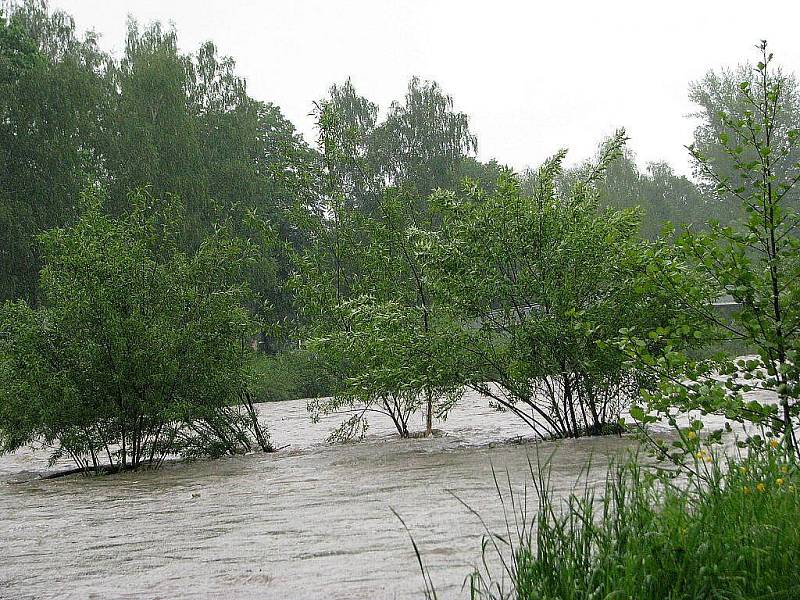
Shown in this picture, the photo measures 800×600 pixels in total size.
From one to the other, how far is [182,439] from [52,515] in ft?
14.5

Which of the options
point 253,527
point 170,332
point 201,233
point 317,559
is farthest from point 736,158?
point 201,233

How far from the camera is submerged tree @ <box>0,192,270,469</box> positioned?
13938 millimetres

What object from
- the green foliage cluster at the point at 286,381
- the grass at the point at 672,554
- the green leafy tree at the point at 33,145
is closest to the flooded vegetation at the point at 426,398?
the grass at the point at 672,554

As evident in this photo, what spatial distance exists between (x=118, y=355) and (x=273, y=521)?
6346 millimetres

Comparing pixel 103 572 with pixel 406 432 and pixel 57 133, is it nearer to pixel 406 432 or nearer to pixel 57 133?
pixel 406 432

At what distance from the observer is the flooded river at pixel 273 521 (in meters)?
5.88

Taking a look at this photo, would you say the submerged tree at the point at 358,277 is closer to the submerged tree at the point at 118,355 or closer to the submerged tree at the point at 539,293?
the submerged tree at the point at 539,293

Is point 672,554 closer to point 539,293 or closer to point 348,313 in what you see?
point 539,293

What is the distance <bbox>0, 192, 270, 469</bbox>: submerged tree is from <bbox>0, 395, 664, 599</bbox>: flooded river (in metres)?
0.66

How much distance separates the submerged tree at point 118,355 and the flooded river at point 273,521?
2.16ft

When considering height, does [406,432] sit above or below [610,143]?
below

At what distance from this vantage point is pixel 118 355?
1400 centimetres

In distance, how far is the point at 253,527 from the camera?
26.9 feet

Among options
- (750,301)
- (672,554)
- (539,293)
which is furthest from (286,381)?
(672,554)
